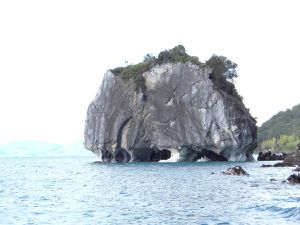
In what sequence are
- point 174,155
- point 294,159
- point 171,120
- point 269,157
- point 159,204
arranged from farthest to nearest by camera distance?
point 269,157 < point 174,155 < point 171,120 < point 294,159 < point 159,204

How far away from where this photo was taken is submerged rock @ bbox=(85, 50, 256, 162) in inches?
4301

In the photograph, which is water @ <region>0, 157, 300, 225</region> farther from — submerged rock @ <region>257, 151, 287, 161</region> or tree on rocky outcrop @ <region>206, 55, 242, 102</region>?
submerged rock @ <region>257, 151, 287, 161</region>

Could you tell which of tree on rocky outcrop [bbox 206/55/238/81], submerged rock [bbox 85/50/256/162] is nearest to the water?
submerged rock [bbox 85/50/256/162]

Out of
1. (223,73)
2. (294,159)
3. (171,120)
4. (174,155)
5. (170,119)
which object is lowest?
(294,159)

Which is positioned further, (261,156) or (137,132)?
(261,156)

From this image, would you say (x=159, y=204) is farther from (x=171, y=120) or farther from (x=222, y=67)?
(x=222, y=67)

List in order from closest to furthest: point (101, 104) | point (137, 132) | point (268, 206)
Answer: point (268, 206)
point (137, 132)
point (101, 104)

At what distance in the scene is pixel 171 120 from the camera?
114 metres

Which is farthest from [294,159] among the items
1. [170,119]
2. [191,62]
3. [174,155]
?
[191,62]

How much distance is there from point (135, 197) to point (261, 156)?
9441 cm

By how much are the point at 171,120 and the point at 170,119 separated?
1.02 ft

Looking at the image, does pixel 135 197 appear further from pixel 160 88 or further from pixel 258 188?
pixel 160 88

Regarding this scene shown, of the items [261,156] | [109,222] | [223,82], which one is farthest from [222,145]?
[109,222]

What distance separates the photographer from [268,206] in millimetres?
33000
